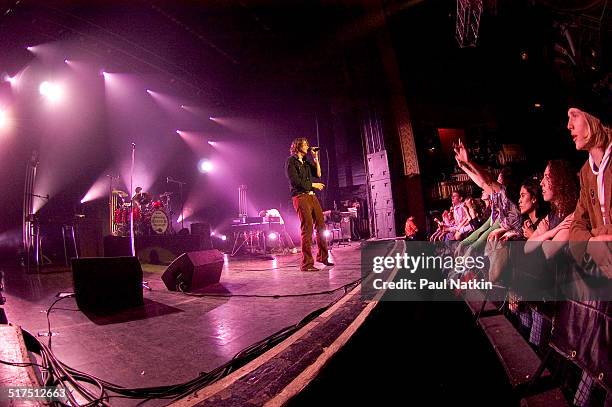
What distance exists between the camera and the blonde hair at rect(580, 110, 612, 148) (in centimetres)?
167

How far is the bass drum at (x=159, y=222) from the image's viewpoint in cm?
793

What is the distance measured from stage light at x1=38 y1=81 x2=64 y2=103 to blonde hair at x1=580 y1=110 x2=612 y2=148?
11.1 metres

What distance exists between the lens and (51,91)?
784cm

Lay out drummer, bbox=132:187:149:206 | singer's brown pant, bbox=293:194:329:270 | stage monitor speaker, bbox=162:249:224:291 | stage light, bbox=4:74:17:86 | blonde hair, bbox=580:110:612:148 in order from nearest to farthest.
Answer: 1. blonde hair, bbox=580:110:612:148
2. stage monitor speaker, bbox=162:249:224:291
3. singer's brown pant, bbox=293:194:329:270
4. stage light, bbox=4:74:17:86
5. drummer, bbox=132:187:149:206

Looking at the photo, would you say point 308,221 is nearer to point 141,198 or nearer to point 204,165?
point 141,198

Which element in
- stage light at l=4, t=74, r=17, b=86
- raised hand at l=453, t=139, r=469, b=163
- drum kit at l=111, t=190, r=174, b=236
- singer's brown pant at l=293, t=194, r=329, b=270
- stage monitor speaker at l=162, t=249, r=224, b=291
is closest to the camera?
stage monitor speaker at l=162, t=249, r=224, b=291

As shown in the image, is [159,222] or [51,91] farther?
[159,222]

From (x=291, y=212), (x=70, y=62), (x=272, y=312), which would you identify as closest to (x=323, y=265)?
(x=272, y=312)

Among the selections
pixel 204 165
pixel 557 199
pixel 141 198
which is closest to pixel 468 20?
pixel 557 199

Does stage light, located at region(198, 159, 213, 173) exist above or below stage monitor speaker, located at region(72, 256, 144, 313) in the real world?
above

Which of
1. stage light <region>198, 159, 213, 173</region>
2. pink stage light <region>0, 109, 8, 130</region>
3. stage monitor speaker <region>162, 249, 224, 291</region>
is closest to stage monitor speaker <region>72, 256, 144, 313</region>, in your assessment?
Answer: stage monitor speaker <region>162, 249, 224, 291</region>

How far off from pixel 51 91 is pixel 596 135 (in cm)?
1150

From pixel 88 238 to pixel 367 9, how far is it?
9635mm
